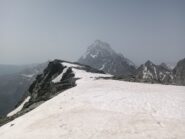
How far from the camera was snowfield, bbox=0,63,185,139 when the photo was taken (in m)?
18.0

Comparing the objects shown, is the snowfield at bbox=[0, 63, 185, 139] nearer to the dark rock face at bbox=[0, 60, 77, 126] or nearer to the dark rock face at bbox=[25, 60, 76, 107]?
the dark rock face at bbox=[0, 60, 77, 126]

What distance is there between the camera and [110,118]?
68.0 ft

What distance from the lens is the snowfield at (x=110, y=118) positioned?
18.0 meters

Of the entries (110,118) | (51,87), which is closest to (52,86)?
(51,87)

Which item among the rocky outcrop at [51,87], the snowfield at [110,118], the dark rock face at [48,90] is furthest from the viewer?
the rocky outcrop at [51,87]

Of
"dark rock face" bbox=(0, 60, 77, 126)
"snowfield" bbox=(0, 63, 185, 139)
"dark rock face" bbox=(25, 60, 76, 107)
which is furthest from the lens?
"dark rock face" bbox=(25, 60, 76, 107)

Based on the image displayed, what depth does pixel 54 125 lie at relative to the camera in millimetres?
21219

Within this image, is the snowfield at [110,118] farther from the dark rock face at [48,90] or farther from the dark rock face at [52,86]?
the dark rock face at [52,86]

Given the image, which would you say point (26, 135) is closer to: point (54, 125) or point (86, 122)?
point (54, 125)

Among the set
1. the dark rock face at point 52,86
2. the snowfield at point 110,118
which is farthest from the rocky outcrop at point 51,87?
the snowfield at point 110,118

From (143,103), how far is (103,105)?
A: 360 centimetres

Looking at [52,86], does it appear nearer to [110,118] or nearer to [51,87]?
[51,87]

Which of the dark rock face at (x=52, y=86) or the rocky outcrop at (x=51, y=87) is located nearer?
the rocky outcrop at (x=51, y=87)

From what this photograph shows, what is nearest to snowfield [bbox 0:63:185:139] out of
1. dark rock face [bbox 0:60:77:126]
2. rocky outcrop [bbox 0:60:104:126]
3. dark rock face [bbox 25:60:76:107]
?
dark rock face [bbox 0:60:77:126]
